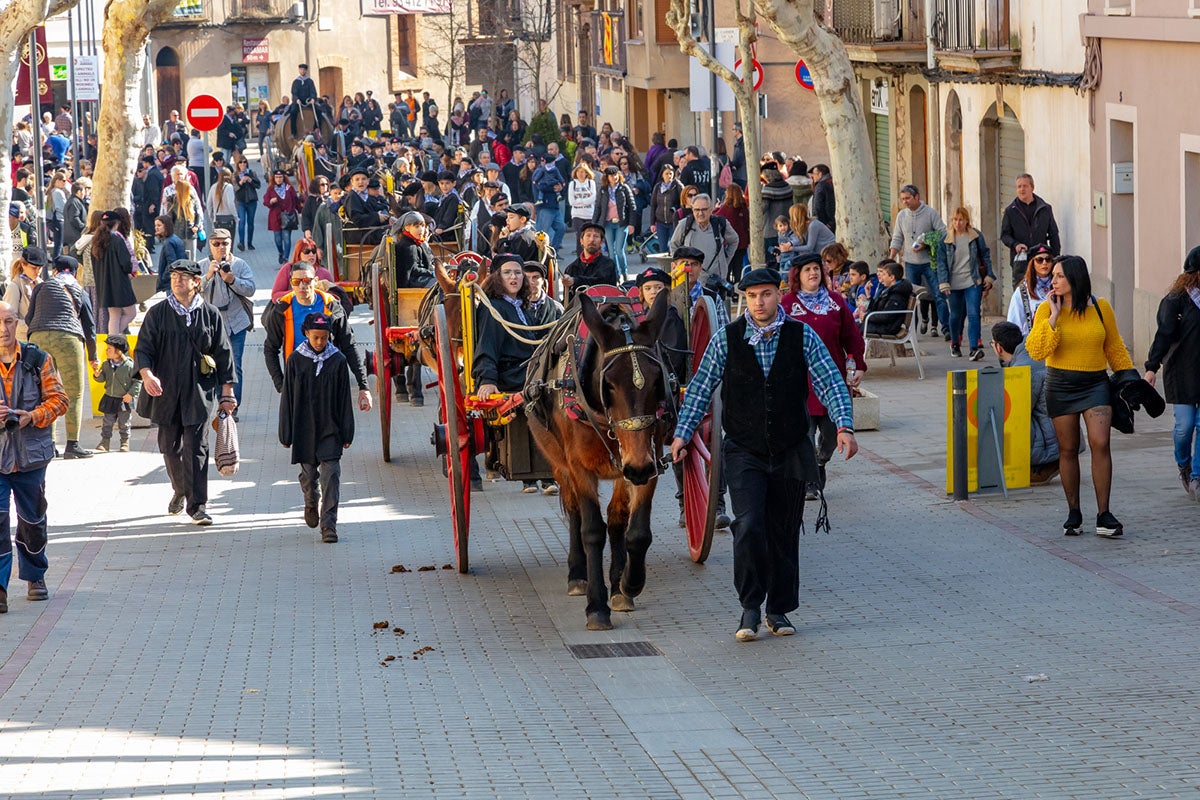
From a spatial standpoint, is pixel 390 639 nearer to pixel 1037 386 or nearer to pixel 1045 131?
pixel 1037 386

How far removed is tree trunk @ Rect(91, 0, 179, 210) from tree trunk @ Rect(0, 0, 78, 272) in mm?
2114

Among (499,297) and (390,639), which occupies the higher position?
(499,297)

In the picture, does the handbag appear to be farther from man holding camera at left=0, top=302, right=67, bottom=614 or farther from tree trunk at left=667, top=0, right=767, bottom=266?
tree trunk at left=667, top=0, right=767, bottom=266

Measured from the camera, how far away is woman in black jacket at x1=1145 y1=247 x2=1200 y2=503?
1227cm

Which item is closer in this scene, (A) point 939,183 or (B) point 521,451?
(B) point 521,451

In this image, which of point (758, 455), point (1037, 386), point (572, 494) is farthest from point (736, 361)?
point (1037, 386)

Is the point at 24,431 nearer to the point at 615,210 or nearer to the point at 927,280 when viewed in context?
the point at 927,280

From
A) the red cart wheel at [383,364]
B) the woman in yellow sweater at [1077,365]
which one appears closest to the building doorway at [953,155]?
the red cart wheel at [383,364]

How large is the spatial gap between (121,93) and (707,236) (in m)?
10.7

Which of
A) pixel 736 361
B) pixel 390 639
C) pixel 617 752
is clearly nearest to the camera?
pixel 617 752

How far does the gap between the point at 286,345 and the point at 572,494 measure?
4.35m

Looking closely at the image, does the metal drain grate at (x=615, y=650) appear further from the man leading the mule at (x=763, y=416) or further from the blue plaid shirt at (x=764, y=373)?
the blue plaid shirt at (x=764, y=373)

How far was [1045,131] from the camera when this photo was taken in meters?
22.7

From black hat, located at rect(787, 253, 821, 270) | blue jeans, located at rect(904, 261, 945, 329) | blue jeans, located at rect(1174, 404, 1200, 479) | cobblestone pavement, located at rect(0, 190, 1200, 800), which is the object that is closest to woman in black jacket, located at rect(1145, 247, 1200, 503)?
blue jeans, located at rect(1174, 404, 1200, 479)
